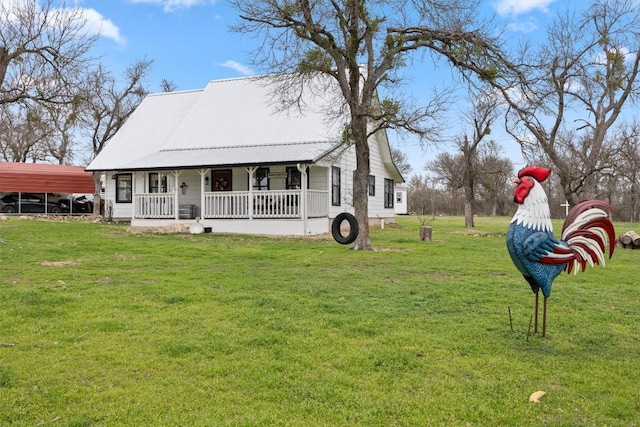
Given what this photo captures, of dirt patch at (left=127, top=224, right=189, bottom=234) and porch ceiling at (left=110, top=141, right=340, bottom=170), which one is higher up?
porch ceiling at (left=110, top=141, right=340, bottom=170)

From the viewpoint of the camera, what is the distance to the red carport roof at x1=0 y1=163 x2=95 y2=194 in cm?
2938

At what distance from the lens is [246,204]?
63.4ft

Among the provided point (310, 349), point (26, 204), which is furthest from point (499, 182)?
point (310, 349)

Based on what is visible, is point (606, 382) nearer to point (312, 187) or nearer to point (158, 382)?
point (158, 382)

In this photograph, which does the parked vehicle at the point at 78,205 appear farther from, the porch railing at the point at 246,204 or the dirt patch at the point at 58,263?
the dirt patch at the point at 58,263

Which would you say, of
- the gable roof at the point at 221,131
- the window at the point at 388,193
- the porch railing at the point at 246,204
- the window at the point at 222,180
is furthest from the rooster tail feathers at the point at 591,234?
the window at the point at 388,193

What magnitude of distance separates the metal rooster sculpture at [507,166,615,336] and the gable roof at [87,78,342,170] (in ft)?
41.1

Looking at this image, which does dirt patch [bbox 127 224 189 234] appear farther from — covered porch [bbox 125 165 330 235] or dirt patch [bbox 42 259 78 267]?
dirt patch [bbox 42 259 78 267]

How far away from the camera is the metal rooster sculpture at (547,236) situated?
468 centimetres

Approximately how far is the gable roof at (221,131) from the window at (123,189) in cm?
99

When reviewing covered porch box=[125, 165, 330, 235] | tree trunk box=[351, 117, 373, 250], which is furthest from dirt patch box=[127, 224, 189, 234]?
tree trunk box=[351, 117, 373, 250]

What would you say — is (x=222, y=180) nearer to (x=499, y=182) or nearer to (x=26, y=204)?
(x=26, y=204)

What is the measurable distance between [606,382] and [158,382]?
3611 millimetres

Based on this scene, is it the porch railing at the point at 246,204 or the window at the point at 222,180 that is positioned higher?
the window at the point at 222,180
